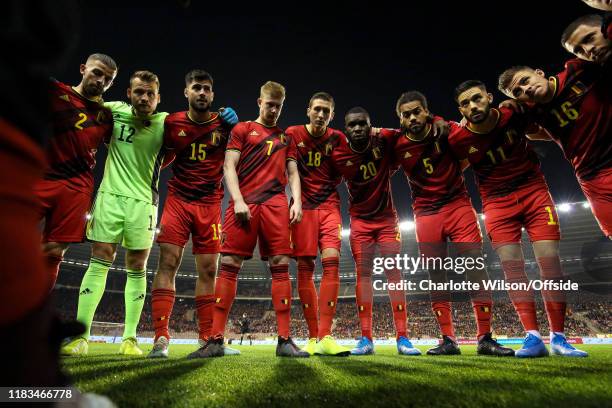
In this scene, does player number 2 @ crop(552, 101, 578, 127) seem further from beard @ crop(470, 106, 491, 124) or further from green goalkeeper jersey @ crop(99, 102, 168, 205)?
green goalkeeper jersey @ crop(99, 102, 168, 205)

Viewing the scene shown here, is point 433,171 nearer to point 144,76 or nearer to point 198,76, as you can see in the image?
point 198,76

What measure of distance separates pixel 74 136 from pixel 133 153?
0.64 metres

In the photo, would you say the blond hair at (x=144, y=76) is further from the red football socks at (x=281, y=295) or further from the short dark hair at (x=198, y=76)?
the red football socks at (x=281, y=295)

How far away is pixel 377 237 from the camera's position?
5.14m

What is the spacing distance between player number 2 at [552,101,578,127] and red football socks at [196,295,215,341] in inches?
174

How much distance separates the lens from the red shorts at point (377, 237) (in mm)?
5066

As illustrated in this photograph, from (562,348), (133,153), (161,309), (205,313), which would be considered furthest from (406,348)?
(133,153)

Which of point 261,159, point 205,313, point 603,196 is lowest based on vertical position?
point 205,313

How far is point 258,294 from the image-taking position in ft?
133

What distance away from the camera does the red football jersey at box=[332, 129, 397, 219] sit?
5.04 metres

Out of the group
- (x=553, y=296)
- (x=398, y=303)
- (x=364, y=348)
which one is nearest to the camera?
(x=553, y=296)

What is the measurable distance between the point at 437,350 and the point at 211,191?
3.42 m

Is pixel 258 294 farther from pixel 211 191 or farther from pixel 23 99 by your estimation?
pixel 23 99

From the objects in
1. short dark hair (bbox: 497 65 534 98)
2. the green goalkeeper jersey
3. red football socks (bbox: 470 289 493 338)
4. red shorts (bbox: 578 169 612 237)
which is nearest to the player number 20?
short dark hair (bbox: 497 65 534 98)
